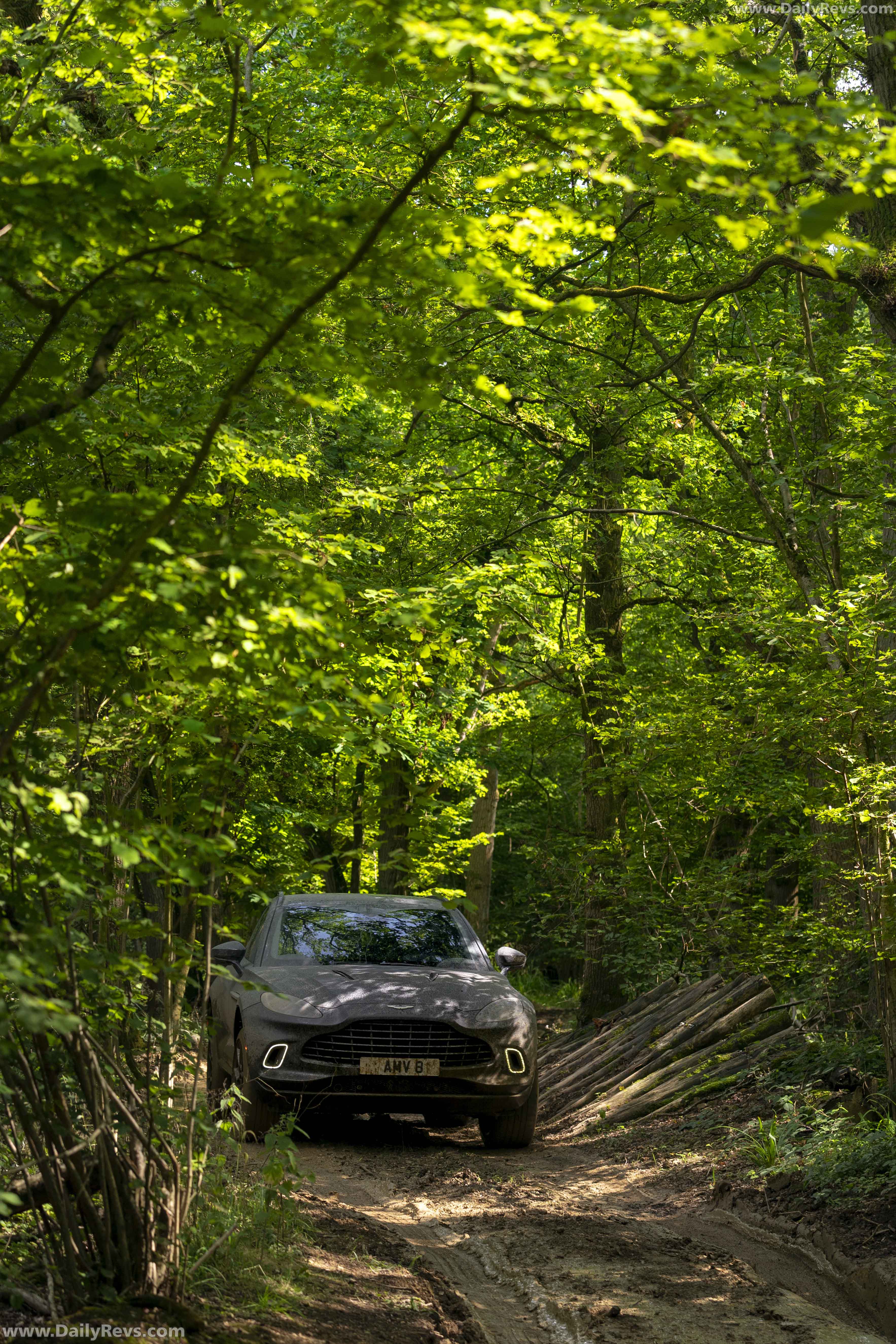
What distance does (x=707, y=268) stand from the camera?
1270 centimetres

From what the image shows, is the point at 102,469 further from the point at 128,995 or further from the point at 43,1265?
the point at 43,1265

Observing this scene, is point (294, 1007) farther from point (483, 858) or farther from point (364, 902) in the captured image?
point (483, 858)

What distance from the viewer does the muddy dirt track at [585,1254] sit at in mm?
4594

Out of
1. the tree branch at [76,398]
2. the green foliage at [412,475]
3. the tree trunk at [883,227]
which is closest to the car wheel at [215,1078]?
the green foliage at [412,475]

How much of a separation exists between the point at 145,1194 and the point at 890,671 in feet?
19.6

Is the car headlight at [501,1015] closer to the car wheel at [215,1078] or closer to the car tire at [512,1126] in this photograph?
the car tire at [512,1126]

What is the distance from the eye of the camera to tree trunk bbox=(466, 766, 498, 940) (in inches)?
833

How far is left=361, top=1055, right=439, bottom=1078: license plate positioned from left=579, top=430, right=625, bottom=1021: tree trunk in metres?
5.40

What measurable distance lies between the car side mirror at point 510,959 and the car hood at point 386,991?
0.26 m

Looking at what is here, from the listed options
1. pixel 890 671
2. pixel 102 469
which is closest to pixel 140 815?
pixel 102 469
